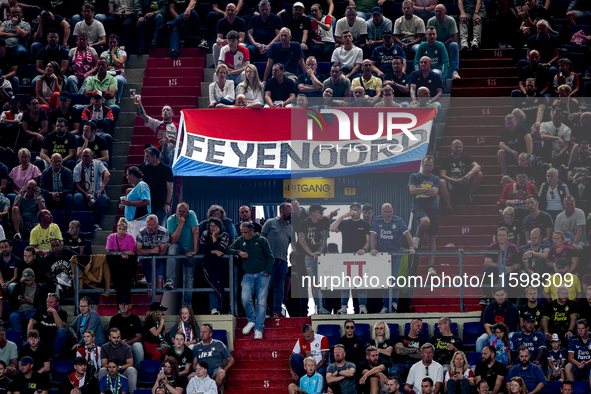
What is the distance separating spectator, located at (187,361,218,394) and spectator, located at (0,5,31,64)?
10.1 m

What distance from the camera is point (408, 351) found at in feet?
48.3

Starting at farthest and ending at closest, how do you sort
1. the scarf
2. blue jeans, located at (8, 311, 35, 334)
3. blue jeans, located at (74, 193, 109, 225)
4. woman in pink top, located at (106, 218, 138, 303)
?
the scarf < blue jeans, located at (74, 193, 109, 225) < blue jeans, located at (8, 311, 35, 334) < woman in pink top, located at (106, 218, 138, 303)

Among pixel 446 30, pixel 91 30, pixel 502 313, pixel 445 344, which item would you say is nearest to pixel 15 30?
pixel 91 30

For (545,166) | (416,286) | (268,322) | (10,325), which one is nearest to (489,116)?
(545,166)

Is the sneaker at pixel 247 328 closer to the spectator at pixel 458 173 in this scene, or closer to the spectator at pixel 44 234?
the spectator at pixel 44 234

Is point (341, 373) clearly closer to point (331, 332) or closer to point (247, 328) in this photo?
point (331, 332)

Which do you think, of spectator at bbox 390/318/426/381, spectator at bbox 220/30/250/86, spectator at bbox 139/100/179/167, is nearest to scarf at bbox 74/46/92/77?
spectator at bbox 139/100/179/167

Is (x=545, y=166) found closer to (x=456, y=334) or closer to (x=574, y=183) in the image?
(x=574, y=183)

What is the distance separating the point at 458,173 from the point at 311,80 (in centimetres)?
379

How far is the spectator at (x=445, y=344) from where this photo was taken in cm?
1467

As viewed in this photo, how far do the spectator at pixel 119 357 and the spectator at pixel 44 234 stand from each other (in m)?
2.58

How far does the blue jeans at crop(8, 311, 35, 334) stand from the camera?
15.5 meters

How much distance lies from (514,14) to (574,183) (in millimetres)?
5353

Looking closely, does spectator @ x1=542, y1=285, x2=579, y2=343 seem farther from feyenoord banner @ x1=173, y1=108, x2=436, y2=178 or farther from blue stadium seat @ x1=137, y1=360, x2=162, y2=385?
blue stadium seat @ x1=137, y1=360, x2=162, y2=385
